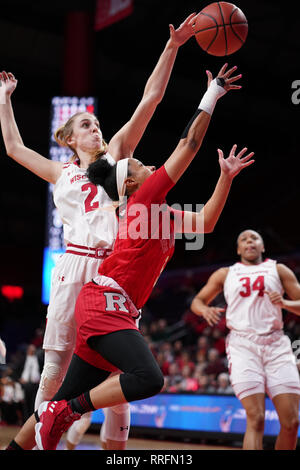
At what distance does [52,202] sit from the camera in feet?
36.8

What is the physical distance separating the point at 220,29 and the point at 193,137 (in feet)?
4.63

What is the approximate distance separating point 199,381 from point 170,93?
1012cm

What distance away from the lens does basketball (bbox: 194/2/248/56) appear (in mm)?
4227

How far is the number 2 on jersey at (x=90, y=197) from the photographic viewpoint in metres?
3.73

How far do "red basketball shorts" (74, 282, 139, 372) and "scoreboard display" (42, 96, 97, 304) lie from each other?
737cm

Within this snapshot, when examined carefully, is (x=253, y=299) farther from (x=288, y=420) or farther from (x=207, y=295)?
(x=288, y=420)

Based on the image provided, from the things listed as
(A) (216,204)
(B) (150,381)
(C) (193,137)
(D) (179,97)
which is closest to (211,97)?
(C) (193,137)

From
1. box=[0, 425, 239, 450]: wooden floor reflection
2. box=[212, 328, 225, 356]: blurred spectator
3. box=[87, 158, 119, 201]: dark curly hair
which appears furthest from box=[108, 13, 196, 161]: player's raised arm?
box=[212, 328, 225, 356]: blurred spectator

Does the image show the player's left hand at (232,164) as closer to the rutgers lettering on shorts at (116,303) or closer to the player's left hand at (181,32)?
the rutgers lettering on shorts at (116,303)

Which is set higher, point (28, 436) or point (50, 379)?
point (50, 379)

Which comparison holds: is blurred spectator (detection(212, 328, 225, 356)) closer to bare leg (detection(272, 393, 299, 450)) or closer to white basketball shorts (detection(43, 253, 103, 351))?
bare leg (detection(272, 393, 299, 450))
